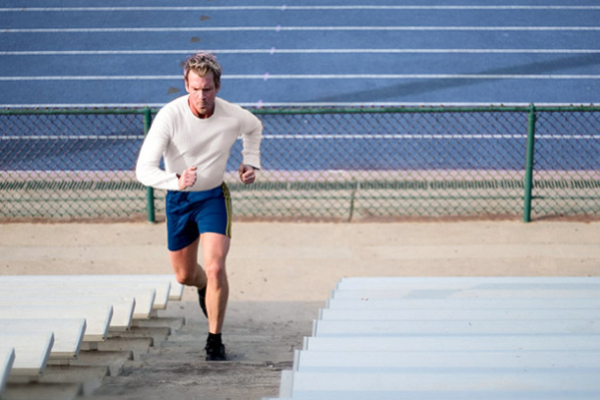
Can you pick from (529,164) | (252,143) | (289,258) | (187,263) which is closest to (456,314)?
(252,143)

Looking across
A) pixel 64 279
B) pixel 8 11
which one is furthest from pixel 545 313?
pixel 8 11

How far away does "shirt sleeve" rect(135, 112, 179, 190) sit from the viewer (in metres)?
4.93

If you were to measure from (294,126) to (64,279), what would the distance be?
7.25m

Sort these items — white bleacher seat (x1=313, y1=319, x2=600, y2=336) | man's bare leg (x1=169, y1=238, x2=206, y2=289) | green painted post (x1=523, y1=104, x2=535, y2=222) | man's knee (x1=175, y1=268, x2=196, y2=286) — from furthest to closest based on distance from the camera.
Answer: green painted post (x1=523, y1=104, x2=535, y2=222)
man's knee (x1=175, y1=268, x2=196, y2=286)
man's bare leg (x1=169, y1=238, x2=206, y2=289)
white bleacher seat (x1=313, y1=319, x2=600, y2=336)

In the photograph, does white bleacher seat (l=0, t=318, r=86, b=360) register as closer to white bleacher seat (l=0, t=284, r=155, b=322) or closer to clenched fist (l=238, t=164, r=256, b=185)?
white bleacher seat (l=0, t=284, r=155, b=322)

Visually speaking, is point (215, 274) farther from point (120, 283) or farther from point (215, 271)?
point (120, 283)

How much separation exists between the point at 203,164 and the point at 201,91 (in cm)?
48

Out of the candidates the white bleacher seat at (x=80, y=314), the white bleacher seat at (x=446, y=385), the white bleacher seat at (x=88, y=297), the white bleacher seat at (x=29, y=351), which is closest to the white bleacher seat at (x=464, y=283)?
the white bleacher seat at (x=88, y=297)

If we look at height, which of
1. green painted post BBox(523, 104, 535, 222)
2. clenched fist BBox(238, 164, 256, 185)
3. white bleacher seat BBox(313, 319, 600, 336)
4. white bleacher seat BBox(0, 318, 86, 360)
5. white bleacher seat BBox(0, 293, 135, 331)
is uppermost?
green painted post BBox(523, 104, 535, 222)

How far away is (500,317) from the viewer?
4.21 metres

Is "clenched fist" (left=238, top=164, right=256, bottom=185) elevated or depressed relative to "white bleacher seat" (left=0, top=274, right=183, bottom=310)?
elevated

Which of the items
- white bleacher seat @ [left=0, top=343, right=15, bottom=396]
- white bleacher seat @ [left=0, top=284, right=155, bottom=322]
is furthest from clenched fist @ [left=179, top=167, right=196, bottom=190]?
white bleacher seat @ [left=0, top=343, right=15, bottom=396]

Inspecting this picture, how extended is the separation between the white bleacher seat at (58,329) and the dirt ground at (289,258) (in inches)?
51.3

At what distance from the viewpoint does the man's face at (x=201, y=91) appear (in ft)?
16.1
